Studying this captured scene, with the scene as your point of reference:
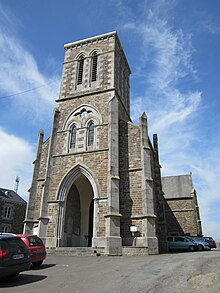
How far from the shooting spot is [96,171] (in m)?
15.4

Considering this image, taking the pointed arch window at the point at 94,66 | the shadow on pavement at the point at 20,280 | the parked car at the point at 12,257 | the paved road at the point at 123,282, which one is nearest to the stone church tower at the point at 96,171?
the pointed arch window at the point at 94,66

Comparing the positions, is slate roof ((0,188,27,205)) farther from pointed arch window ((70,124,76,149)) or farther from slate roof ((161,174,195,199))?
slate roof ((161,174,195,199))

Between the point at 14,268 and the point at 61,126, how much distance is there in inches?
505

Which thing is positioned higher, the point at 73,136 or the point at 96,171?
the point at 73,136

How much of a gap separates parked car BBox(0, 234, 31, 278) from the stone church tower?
22.0ft

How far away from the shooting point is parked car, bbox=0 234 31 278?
606 centimetres

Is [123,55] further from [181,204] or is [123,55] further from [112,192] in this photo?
[181,204]

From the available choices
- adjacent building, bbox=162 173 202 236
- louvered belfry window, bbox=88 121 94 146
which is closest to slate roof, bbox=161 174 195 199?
adjacent building, bbox=162 173 202 236

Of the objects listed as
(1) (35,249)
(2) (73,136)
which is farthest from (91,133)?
(1) (35,249)

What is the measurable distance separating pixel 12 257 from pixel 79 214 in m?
12.0

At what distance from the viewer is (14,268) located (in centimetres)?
627

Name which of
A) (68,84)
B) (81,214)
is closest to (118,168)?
(81,214)

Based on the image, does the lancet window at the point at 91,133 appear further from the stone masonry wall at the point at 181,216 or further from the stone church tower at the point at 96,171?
the stone masonry wall at the point at 181,216

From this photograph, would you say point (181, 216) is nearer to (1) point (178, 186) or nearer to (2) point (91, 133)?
(1) point (178, 186)
